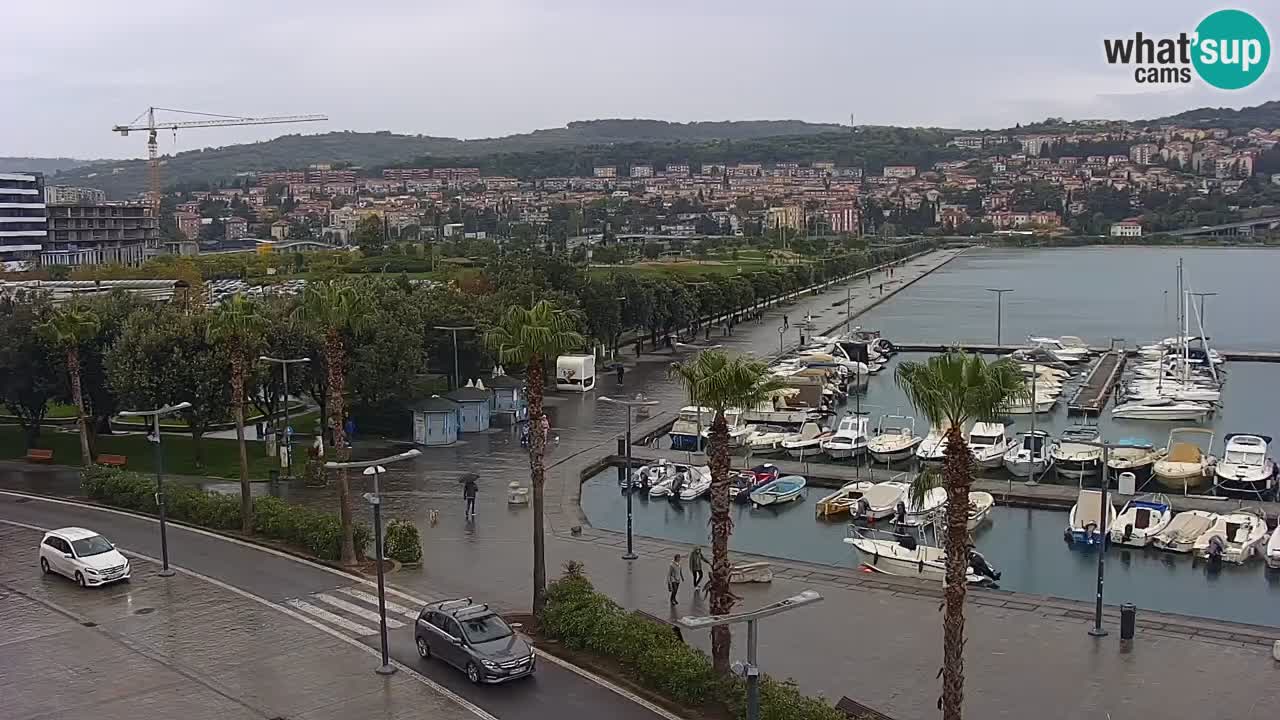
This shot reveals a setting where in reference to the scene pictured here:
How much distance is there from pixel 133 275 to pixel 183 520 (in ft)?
159

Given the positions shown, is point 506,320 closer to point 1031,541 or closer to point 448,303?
point 1031,541

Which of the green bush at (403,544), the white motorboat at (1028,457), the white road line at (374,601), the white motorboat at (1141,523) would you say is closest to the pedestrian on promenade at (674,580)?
the white road line at (374,601)

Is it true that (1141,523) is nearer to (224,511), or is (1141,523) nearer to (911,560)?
(911,560)

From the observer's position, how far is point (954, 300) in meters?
109

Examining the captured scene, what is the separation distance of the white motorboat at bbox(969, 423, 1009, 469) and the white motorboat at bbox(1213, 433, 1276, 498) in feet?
18.7

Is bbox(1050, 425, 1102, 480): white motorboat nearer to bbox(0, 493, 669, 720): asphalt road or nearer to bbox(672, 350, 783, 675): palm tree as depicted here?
bbox(672, 350, 783, 675): palm tree

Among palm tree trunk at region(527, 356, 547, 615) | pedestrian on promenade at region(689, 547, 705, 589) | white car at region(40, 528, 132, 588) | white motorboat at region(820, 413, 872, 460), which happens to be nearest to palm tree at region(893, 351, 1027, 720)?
palm tree trunk at region(527, 356, 547, 615)

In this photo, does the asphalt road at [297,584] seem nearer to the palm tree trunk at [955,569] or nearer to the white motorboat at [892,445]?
the palm tree trunk at [955,569]

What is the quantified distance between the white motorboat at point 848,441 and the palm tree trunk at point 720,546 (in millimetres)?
19835

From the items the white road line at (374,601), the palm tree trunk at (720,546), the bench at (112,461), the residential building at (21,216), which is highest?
the residential building at (21,216)

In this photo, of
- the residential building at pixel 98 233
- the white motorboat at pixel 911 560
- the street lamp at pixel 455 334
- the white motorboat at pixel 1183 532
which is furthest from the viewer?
the residential building at pixel 98 233

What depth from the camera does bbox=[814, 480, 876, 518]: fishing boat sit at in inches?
1151

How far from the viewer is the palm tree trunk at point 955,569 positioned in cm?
1329

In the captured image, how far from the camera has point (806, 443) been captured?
36.5m
